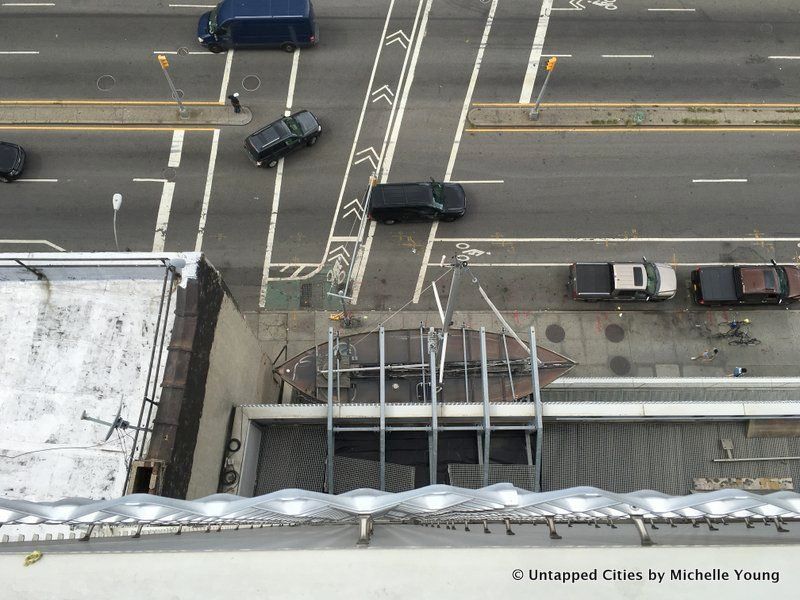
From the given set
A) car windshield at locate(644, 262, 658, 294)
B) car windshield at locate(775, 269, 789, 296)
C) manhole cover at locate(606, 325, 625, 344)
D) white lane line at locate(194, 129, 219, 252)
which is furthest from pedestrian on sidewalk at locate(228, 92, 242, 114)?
car windshield at locate(775, 269, 789, 296)

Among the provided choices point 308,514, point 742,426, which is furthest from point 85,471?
point 742,426

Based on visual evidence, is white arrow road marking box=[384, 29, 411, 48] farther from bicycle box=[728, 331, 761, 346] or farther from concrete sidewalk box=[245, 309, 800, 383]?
bicycle box=[728, 331, 761, 346]

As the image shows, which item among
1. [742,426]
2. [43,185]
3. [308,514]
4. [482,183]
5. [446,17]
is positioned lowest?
[308,514]

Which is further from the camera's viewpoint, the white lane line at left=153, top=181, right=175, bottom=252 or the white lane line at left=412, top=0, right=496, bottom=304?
the white lane line at left=412, top=0, right=496, bottom=304

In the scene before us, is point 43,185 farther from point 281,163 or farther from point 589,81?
point 589,81

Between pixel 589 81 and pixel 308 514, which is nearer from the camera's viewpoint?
pixel 308 514

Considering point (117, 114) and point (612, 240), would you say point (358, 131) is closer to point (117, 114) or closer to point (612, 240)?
point (117, 114)
